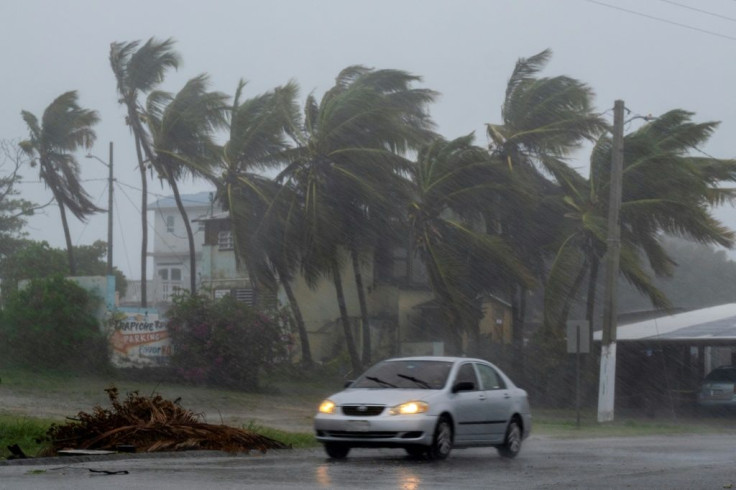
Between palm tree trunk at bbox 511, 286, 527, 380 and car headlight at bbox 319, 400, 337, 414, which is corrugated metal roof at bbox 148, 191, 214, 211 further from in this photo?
car headlight at bbox 319, 400, 337, 414

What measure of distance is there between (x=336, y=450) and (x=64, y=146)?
3056 centimetres

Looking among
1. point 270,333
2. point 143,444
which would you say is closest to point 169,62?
point 270,333

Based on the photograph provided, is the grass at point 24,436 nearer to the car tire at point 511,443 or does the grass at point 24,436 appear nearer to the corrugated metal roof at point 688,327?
the car tire at point 511,443

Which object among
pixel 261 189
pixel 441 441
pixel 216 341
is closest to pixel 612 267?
pixel 216 341

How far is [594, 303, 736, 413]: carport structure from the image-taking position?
124ft

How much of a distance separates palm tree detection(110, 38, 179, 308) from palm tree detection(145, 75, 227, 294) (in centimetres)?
138

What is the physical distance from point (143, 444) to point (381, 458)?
10.5ft

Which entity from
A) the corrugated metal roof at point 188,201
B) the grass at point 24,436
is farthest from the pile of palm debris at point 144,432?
the corrugated metal roof at point 188,201

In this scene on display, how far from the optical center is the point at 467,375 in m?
16.1

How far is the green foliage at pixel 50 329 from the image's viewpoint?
30859 mm

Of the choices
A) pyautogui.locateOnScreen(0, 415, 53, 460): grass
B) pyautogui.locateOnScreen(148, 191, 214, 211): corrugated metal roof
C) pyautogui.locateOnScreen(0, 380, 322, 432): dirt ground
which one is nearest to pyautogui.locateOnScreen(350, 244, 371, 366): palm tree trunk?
pyautogui.locateOnScreen(0, 380, 322, 432): dirt ground

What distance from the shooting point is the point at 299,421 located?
2508 cm

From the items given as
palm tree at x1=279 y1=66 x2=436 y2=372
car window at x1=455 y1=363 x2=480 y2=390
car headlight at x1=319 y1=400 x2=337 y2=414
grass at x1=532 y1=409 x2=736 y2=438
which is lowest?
grass at x1=532 y1=409 x2=736 y2=438

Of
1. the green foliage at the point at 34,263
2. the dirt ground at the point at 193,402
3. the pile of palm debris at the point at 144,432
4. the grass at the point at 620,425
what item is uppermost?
the green foliage at the point at 34,263
